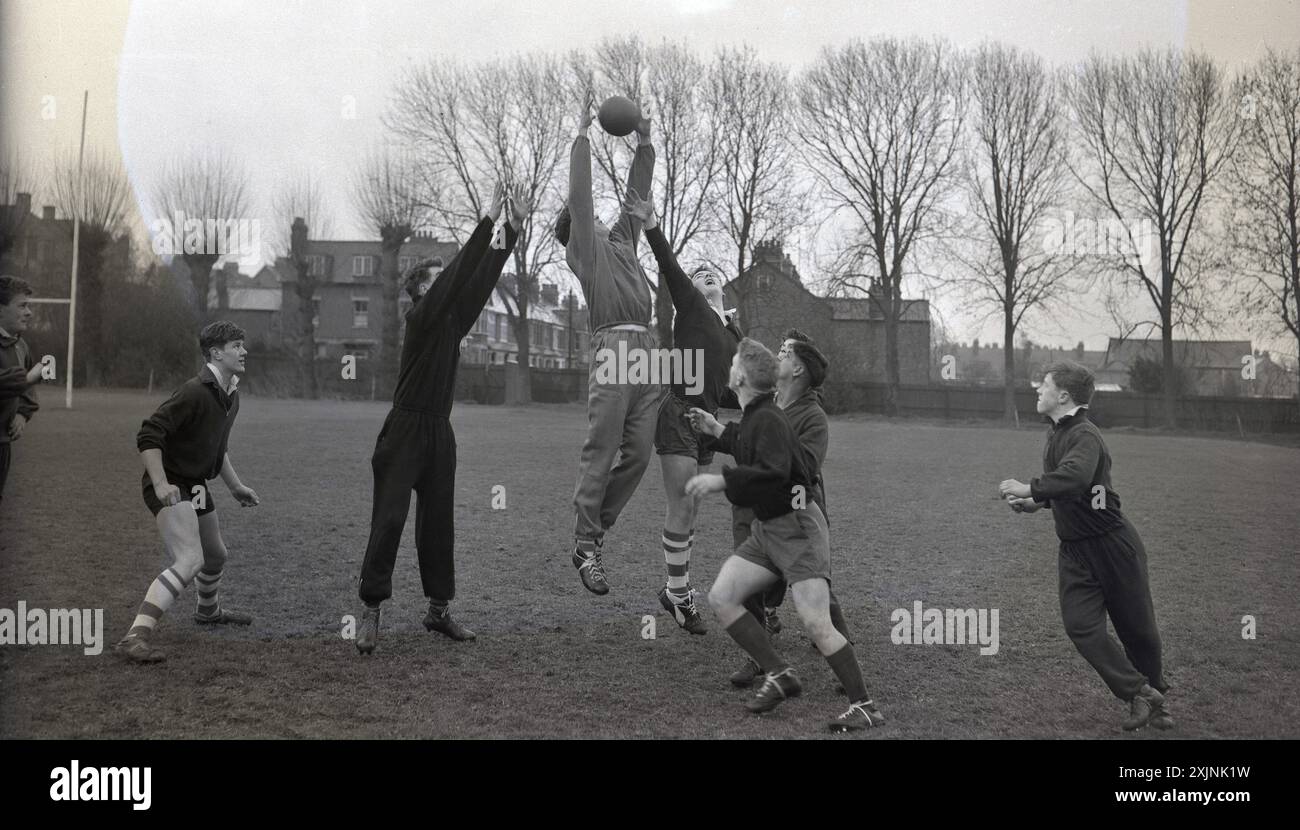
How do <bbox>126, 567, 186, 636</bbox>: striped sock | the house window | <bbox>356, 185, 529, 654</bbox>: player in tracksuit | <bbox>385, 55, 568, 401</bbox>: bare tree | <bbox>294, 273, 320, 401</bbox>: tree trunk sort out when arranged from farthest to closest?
the house window → <bbox>294, 273, 320, 401</bbox>: tree trunk → <bbox>385, 55, 568, 401</bbox>: bare tree → <bbox>356, 185, 529, 654</bbox>: player in tracksuit → <bbox>126, 567, 186, 636</bbox>: striped sock

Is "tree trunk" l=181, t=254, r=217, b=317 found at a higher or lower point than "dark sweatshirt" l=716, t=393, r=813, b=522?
higher

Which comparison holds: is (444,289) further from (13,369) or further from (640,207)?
(13,369)

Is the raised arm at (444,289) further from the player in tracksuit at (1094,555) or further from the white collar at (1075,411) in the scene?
the white collar at (1075,411)

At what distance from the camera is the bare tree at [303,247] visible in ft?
54.1

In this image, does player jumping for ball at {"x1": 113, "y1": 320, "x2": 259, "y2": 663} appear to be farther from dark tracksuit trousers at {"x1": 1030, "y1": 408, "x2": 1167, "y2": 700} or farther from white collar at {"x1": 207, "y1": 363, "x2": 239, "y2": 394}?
dark tracksuit trousers at {"x1": 1030, "y1": 408, "x2": 1167, "y2": 700}

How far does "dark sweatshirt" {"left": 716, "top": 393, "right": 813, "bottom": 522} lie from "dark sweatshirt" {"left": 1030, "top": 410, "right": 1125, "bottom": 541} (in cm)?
106

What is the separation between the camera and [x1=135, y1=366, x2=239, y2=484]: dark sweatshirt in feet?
15.9

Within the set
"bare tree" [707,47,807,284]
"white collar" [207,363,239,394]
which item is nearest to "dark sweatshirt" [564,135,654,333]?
"white collar" [207,363,239,394]
